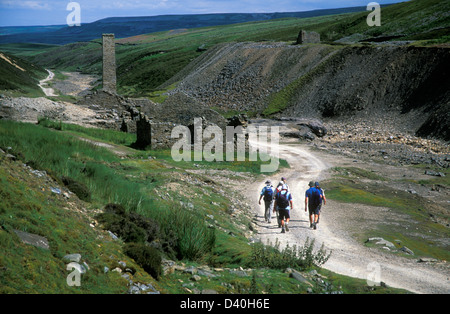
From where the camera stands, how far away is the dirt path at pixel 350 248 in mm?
12099

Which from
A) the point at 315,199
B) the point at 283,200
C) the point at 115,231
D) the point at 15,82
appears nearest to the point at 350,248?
the point at 315,199

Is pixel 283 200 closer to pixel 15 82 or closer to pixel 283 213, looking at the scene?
pixel 283 213

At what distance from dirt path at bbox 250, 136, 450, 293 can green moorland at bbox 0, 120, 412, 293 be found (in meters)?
1.02

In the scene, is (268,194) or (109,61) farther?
(109,61)

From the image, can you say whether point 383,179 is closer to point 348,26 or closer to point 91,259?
point 91,259

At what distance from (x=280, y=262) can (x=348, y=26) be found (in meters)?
110

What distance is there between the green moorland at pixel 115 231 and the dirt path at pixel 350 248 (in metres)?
1.02

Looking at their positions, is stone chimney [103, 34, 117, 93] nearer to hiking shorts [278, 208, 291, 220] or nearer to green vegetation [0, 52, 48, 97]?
green vegetation [0, 52, 48, 97]

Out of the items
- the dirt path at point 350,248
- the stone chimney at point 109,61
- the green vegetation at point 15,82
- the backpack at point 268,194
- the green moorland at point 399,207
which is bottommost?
the green moorland at point 399,207

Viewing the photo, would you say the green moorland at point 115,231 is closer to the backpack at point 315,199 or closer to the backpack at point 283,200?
the backpack at point 283,200

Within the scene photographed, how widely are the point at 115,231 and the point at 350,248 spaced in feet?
25.8

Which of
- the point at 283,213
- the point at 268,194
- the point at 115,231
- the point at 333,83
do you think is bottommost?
the point at 283,213

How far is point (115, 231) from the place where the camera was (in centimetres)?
1059

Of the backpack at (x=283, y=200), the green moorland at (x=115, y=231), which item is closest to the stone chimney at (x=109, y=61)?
the green moorland at (x=115, y=231)
